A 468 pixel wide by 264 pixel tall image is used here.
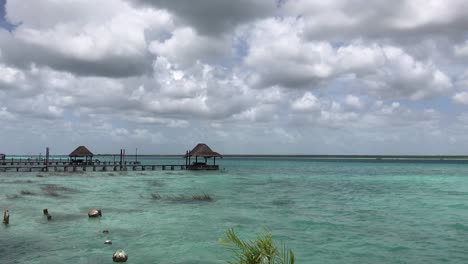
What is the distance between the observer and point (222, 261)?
13.1 metres

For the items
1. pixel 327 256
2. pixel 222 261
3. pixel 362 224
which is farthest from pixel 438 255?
pixel 222 261

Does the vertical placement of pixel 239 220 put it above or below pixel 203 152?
below

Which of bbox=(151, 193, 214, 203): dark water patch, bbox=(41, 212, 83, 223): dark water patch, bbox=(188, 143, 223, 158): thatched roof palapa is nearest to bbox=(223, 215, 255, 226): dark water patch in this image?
bbox=(151, 193, 214, 203): dark water patch

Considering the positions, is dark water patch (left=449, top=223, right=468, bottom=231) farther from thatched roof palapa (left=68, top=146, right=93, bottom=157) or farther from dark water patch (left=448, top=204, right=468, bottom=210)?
thatched roof palapa (left=68, top=146, right=93, bottom=157)

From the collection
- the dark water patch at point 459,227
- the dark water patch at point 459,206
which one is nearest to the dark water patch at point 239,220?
the dark water patch at point 459,227

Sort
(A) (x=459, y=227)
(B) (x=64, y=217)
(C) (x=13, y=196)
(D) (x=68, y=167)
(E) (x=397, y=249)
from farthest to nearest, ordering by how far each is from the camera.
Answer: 1. (D) (x=68, y=167)
2. (C) (x=13, y=196)
3. (B) (x=64, y=217)
4. (A) (x=459, y=227)
5. (E) (x=397, y=249)

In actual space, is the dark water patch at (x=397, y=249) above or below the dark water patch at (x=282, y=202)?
below

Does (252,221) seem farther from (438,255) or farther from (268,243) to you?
(268,243)

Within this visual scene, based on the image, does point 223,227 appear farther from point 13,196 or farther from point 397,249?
point 13,196

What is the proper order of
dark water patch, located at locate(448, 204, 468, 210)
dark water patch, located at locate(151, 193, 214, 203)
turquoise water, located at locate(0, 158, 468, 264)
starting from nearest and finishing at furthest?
turquoise water, located at locate(0, 158, 468, 264) < dark water patch, located at locate(448, 204, 468, 210) < dark water patch, located at locate(151, 193, 214, 203)

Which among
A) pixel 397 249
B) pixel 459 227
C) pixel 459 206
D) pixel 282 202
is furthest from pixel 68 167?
pixel 397 249

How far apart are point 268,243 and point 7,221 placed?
59.2ft

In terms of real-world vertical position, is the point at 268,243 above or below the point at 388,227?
above

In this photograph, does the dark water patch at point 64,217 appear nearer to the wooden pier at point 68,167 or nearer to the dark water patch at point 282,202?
the dark water patch at point 282,202
